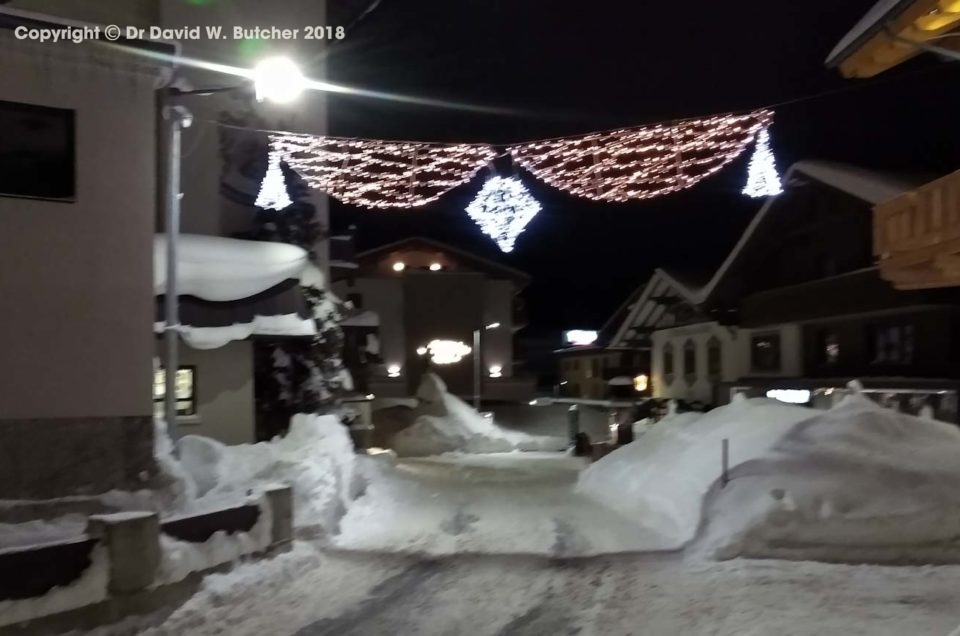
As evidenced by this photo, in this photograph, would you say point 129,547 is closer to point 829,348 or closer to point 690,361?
point 829,348

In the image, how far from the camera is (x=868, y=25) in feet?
26.7

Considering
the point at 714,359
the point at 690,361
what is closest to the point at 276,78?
the point at 714,359

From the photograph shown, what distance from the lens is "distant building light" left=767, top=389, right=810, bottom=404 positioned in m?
20.0

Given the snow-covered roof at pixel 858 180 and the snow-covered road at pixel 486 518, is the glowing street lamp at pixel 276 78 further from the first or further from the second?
the snow-covered roof at pixel 858 180

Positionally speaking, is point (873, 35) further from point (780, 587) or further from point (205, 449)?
point (205, 449)

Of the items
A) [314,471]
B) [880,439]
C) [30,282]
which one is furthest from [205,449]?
[880,439]

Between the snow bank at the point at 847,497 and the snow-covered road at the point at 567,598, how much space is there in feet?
1.05

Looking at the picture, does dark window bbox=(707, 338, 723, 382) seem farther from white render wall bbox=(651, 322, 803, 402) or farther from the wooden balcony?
the wooden balcony

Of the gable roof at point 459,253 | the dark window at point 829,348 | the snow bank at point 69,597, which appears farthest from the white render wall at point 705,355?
the snow bank at point 69,597

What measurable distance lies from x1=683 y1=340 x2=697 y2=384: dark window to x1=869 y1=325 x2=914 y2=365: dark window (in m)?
10.5

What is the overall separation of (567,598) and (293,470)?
5.06 metres

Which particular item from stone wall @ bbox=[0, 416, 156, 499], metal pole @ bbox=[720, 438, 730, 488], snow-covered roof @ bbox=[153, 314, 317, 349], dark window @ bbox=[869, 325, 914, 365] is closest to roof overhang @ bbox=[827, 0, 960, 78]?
metal pole @ bbox=[720, 438, 730, 488]

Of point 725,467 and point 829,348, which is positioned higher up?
point 829,348

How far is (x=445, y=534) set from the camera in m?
11.0
